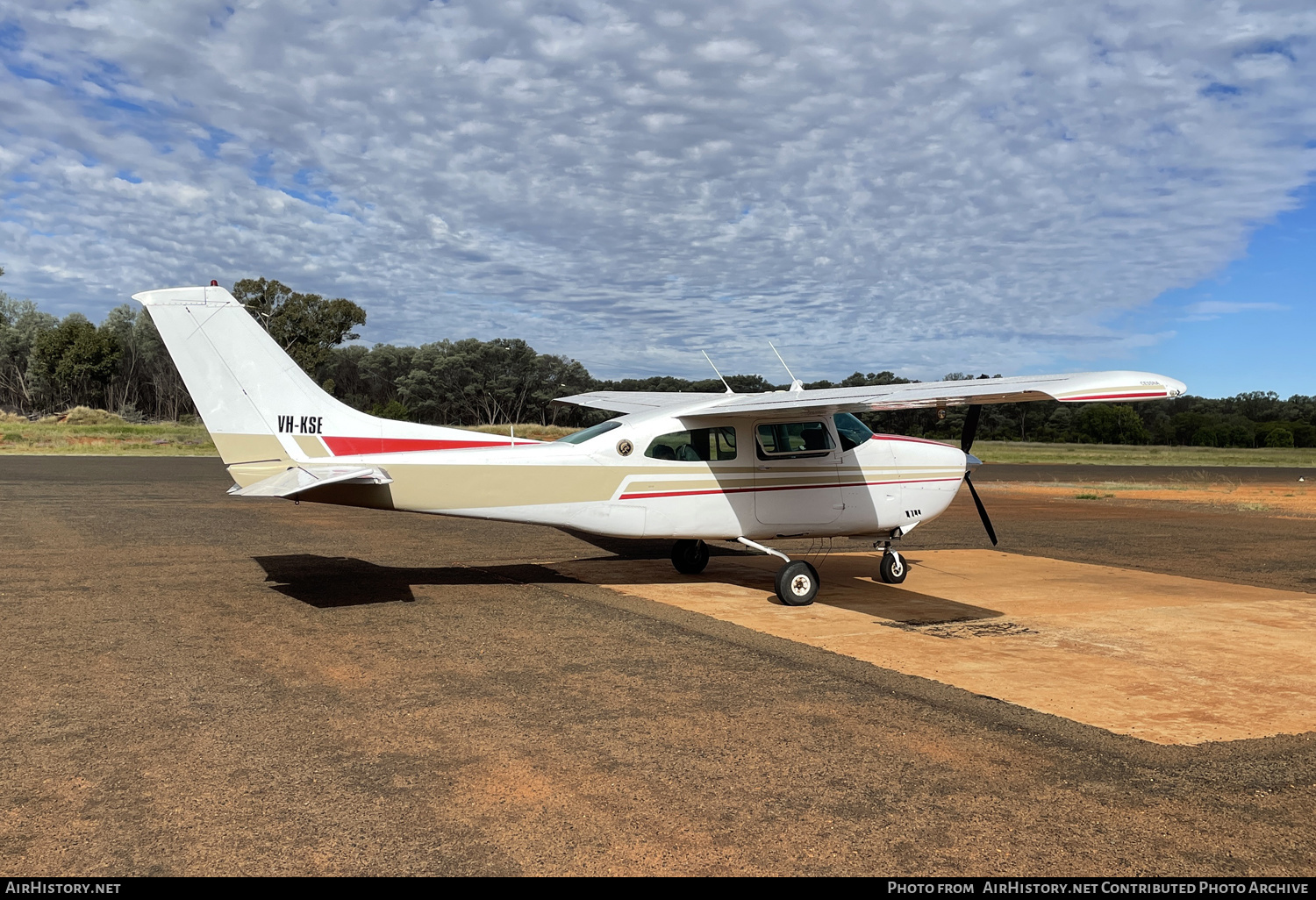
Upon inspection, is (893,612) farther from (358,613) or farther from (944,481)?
(358,613)

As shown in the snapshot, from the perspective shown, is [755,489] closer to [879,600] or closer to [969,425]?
[879,600]

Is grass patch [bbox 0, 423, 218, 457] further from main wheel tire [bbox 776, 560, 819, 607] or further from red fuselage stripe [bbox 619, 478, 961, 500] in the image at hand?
main wheel tire [bbox 776, 560, 819, 607]

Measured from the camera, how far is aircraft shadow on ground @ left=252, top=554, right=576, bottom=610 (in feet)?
31.5

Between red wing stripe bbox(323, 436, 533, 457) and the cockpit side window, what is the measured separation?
461 centimetres

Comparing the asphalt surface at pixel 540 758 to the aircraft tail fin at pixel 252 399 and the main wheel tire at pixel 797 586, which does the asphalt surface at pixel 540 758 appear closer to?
the main wheel tire at pixel 797 586

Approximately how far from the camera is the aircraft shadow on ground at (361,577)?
31.5ft

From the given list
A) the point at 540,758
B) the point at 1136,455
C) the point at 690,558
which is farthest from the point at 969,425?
the point at 1136,455

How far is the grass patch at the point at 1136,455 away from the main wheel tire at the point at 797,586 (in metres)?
43.2

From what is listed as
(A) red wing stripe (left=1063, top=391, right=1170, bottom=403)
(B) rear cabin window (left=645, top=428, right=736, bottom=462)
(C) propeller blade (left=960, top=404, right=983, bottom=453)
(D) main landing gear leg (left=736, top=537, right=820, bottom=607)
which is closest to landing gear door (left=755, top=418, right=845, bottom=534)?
(B) rear cabin window (left=645, top=428, right=736, bottom=462)

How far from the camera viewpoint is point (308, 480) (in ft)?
26.9

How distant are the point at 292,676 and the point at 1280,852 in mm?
5953

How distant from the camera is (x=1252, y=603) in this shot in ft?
→ 33.1

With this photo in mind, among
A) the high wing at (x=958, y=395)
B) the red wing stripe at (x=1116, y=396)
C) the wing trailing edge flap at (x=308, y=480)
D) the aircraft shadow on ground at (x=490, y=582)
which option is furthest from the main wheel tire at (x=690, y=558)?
the red wing stripe at (x=1116, y=396)
